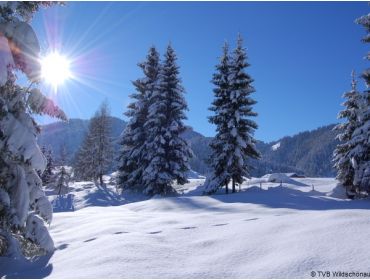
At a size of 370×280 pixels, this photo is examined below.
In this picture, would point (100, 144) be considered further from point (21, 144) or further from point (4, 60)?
point (4, 60)

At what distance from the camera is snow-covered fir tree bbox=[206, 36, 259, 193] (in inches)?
1182

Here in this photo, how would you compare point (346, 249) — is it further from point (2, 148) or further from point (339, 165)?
point (339, 165)

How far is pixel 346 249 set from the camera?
609 centimetres

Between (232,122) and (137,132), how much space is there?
9543 mm

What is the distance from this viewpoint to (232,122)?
30344mm

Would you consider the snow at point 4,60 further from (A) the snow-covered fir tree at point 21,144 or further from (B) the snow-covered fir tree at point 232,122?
(B) the snow-covered fir tree at point 232,122

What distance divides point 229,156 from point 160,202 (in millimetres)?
10193

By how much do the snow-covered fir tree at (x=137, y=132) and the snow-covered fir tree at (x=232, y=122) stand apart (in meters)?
6.32

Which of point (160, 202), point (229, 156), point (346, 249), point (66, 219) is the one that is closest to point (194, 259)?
point (346, 249)

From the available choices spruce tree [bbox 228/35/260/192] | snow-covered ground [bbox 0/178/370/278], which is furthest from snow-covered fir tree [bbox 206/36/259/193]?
snow-covered ground [bbox 0/178/370/278]

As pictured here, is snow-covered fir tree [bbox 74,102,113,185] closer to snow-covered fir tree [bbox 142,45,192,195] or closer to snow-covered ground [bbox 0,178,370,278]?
snow-covered fir tree [bbox 142,45,192,195]

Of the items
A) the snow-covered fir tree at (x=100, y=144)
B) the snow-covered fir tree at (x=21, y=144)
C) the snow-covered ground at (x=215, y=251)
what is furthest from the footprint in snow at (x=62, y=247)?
the snow-covered fir tree at (x=100, y=144)

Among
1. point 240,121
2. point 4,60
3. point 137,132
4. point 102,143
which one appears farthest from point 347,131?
point 102,143

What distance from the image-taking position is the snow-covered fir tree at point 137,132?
34062mm
